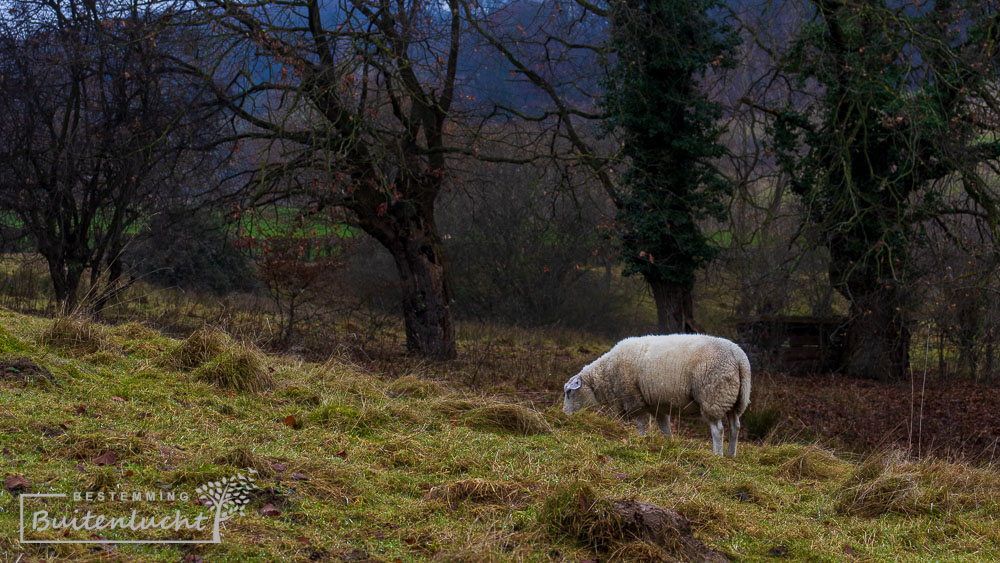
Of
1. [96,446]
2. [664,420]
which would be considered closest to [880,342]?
[664,420]

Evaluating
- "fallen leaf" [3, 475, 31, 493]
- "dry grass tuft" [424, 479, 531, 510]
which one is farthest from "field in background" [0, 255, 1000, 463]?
"fallen leaf" [3, 475, 31, 493]

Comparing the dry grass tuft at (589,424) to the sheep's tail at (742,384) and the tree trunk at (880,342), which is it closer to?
the sheep's tail at (742,384)

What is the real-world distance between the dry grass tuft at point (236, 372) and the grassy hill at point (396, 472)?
2cm

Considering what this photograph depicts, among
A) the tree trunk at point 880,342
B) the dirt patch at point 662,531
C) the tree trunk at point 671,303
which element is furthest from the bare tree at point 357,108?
the dirt patch at point 662,531

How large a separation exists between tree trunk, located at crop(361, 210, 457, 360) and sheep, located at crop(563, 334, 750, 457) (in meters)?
5.53

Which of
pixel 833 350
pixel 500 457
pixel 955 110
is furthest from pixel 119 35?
pixel 833 350

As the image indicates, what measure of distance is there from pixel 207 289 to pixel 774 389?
53.3 ft

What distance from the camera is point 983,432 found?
38.5ft

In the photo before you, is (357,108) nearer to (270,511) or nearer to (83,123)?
(83,123)

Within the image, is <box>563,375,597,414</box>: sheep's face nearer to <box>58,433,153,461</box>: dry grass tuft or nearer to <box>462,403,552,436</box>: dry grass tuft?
<box>462,403,552,436</box>: dry grass tuft

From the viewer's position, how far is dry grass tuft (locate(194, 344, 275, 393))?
6.89 metres

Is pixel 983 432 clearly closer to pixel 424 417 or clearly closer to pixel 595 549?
pixel 424 417
